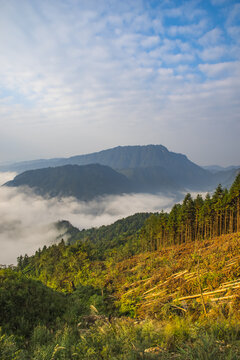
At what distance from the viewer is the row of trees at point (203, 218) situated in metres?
48.7

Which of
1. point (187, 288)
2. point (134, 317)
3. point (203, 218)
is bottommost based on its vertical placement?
point (134, 317)

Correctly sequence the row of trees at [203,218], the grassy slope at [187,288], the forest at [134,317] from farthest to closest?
the row of trees at [203,218] < the grassy slope at [187,288] < the forest at [134,317]

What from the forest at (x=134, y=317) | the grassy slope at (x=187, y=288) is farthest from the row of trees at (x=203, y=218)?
the grassy slope at (x=187, y=288)

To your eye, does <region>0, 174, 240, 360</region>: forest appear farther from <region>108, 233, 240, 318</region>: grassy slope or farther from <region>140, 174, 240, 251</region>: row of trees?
<region>140, 174, 240, 251</region>: row of trees

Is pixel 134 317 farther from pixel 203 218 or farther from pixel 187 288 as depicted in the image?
pixel 203 218

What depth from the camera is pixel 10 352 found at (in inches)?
218

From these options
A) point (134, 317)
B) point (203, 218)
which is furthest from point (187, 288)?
point (203, 218)

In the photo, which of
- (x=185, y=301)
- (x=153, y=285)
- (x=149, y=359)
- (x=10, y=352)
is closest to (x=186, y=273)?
(x=153, y=285)

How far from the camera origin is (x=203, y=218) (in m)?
53.1

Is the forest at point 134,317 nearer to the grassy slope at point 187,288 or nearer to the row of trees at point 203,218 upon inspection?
the grassy slope at point 187,288

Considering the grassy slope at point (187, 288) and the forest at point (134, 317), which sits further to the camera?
the grassy slope at point (187, 288)

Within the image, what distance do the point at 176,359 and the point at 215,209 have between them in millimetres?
52016

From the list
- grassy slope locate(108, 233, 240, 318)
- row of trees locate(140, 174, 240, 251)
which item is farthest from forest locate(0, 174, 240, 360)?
row of trees locate(140, 174, 240, 251)

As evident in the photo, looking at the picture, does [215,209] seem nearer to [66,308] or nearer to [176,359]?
[66,308]
